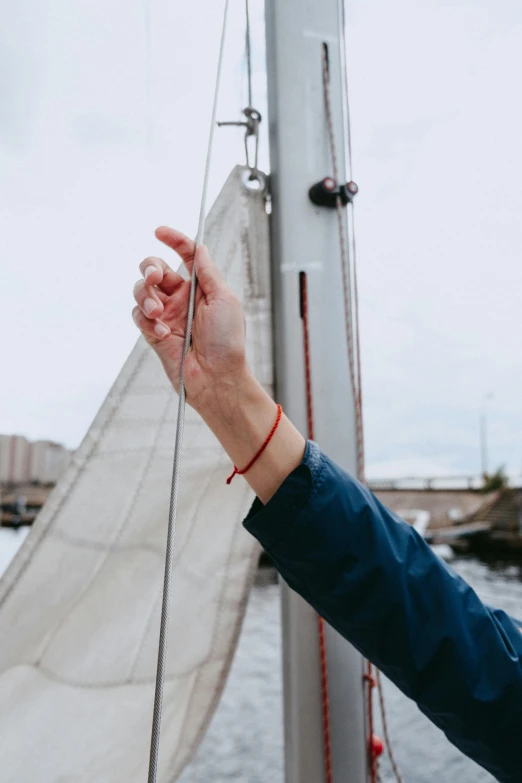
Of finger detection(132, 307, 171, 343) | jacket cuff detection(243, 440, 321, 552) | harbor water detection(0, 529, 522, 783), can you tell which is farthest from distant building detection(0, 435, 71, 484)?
harbor water detection(0, 529, 522, 783)

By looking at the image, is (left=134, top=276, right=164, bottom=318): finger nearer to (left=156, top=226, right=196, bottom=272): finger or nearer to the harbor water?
(left=156, top=226, right=196, bottom=272): finger

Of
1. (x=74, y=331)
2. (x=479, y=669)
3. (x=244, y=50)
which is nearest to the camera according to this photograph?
(x=479, y=669)

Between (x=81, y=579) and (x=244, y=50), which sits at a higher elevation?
(x=244, y=50)

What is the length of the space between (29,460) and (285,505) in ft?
1.68

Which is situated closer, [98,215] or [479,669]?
[479,669]

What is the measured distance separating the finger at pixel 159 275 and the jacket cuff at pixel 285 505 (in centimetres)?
24

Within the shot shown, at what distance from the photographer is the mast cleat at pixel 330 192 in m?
0.90

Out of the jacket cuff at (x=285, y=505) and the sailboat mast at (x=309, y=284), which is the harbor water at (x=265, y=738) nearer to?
the sailboat mast at (x=309, y=284)

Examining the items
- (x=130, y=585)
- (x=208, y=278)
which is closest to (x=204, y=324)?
(x=208, y=278)

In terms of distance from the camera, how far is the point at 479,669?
607mm

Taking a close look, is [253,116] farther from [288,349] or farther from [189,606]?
[189,606]

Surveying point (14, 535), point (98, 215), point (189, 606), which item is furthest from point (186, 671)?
point (98, 215)

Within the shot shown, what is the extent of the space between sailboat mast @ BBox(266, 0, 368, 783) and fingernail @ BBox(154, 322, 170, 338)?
287 millimetres

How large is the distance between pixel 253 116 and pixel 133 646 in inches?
32.8
